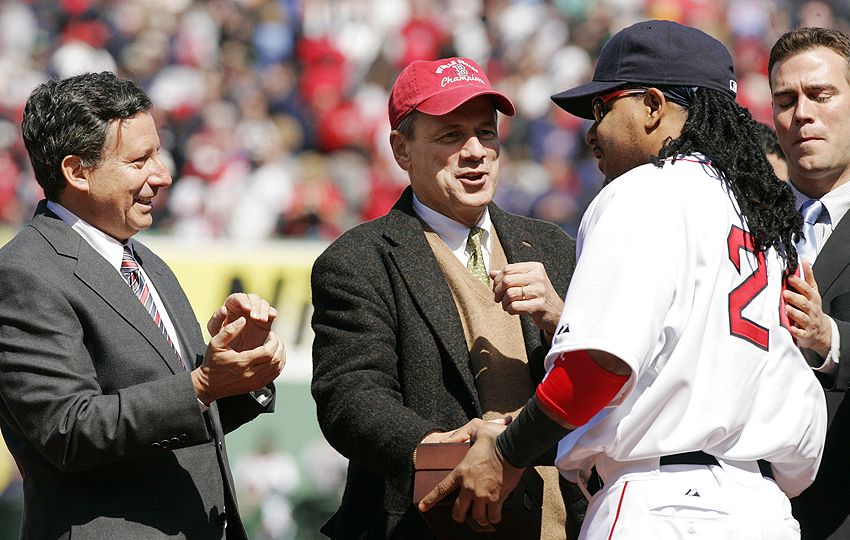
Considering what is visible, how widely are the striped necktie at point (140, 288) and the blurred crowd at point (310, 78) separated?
17.8ft

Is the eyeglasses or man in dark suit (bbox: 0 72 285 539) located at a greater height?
the eyeglasses

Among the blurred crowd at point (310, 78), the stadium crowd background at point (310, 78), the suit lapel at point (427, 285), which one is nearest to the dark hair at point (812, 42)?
the suit lapel at point (427, 285)

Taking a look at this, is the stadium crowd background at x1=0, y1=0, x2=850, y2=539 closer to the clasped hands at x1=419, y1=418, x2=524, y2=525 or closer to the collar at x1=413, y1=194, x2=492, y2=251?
Result: the collar at x1=413, y1=194, x2=492, y2=251

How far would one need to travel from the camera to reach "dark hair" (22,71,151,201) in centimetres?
333

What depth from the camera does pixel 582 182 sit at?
1038cm

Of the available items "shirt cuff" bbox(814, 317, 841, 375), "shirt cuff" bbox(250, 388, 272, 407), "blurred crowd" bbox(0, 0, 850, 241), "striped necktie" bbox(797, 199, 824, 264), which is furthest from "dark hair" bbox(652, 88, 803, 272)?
"blurred crowd" bbox(0, 0, 850, 241)

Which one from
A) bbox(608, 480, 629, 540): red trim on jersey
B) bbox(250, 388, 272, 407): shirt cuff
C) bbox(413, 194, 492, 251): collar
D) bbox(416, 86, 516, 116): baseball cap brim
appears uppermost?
bbox(416, 86, 516, 116): baseball cap brim

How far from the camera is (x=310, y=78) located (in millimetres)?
10594

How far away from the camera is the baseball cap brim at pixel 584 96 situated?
3082 mm

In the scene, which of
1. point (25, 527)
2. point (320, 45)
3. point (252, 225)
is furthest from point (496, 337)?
point (320, 45)

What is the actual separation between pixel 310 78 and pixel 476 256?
7.21 meters

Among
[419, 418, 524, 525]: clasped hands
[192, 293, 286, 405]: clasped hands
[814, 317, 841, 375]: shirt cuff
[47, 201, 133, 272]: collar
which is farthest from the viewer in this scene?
[47, 201, 133, 272]: collar

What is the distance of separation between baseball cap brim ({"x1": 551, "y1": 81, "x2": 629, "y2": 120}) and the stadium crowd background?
5445 mm

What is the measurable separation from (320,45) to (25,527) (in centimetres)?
806
